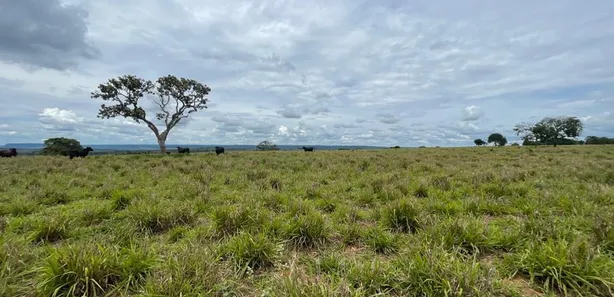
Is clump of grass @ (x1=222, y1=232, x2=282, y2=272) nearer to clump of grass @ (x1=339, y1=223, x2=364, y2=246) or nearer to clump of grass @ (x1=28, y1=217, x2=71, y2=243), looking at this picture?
clump of grass @ (x1=339, y1=223, x2=364, y2=246)

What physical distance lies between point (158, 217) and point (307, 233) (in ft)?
11.1

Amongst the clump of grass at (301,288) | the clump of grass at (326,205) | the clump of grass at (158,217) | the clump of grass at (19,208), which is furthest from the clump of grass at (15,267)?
the clump of grass at (326,205)

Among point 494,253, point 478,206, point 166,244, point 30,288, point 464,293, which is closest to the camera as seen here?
point 464,293

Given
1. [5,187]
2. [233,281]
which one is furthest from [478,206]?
[5,187]

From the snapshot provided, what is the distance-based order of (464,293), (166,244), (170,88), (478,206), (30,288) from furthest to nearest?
(170,88) < (478,206) < (166,244) < (30,288) < (464,293)

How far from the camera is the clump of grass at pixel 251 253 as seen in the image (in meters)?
4.14

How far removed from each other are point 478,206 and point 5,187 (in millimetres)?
16044

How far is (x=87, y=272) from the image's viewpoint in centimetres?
340

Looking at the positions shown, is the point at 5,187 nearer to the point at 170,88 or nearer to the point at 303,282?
the point at 303,282

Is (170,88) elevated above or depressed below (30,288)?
above

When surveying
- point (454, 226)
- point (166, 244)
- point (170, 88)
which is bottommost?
point (166, 244)

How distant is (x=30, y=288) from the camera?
3.36 metres

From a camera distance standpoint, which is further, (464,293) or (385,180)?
(385,180)

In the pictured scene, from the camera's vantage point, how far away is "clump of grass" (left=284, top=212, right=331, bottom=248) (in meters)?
5.07
